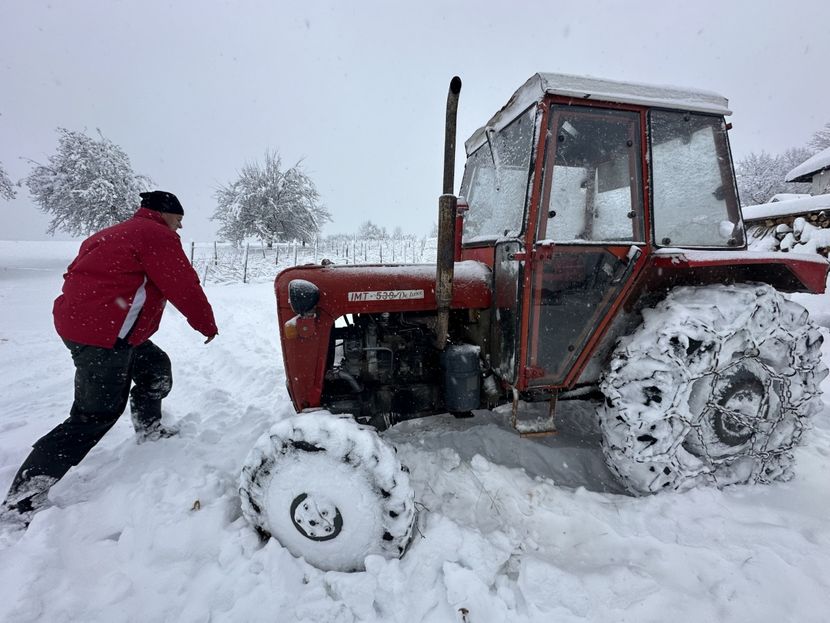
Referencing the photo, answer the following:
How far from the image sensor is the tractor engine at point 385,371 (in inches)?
93.8

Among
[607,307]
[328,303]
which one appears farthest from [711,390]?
[328,303]

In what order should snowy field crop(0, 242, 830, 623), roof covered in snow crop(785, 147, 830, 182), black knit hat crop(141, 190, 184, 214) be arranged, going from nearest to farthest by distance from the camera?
snowy field crop(0, 242, 830, 623), black knit hat crop(141, 190, 184, 214), roof covered in snow crop(785, 147, 830, 182)

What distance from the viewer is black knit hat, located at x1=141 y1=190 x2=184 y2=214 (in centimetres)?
234

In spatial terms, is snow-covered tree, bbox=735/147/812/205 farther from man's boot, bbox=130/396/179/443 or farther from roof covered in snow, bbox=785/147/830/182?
man's boot, bbox=130/396/179/443

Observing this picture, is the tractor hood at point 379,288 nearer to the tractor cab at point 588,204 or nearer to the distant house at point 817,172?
the tractor cab at point 588,204

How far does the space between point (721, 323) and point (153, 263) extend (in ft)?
9.95

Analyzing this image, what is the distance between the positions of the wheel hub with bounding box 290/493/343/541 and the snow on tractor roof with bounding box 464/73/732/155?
2178mm

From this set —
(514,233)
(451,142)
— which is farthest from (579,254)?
(451,142)

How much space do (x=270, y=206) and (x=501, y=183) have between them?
23.2m

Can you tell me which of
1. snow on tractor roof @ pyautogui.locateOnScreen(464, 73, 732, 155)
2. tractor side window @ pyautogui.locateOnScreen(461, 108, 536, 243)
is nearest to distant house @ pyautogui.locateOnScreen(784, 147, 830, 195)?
snow on tractor roof @ pyautogui.locateOnScreen(464, 73, 732, 155)

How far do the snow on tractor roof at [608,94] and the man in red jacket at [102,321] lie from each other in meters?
2.02

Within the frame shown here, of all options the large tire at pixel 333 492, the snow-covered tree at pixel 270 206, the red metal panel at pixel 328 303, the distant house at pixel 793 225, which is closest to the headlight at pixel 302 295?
the red metal panel at pixel 328 303

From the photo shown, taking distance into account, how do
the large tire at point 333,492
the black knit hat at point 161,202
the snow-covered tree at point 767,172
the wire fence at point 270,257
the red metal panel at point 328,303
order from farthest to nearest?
the snow-covered tree at point 767,172 → the wire fence at point 270,257 → the black knit hat at point 161,202 → the red metal panel at point 328,303 → the large tire at point 333,492

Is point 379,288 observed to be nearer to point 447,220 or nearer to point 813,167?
point 447,220
